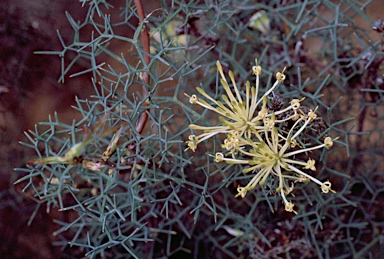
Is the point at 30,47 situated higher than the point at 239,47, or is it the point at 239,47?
the point at 30,47

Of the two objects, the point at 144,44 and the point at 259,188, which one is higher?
the point at 144,44

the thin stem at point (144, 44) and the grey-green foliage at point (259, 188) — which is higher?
the thin stem at point (144, 44)

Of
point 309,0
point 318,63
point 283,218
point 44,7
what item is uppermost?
point 44,7

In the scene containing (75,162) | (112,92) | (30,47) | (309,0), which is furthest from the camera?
(30,47)

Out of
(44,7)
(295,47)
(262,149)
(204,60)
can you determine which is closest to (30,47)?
(44,7)

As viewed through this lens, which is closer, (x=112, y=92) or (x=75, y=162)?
(x=75, y=162)

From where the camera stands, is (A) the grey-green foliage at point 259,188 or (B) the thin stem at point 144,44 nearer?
(B) the thin stem at point 144,44

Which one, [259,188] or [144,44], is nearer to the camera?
[144,44]

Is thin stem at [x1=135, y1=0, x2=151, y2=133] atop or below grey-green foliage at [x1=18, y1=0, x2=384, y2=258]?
atop

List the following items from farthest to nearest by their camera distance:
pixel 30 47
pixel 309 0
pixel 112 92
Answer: pixel 30 47
pixel 309 0
pixel 112 92

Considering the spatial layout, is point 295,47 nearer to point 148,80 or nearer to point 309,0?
point 309,0

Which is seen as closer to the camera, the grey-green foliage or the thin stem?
the thin stem
